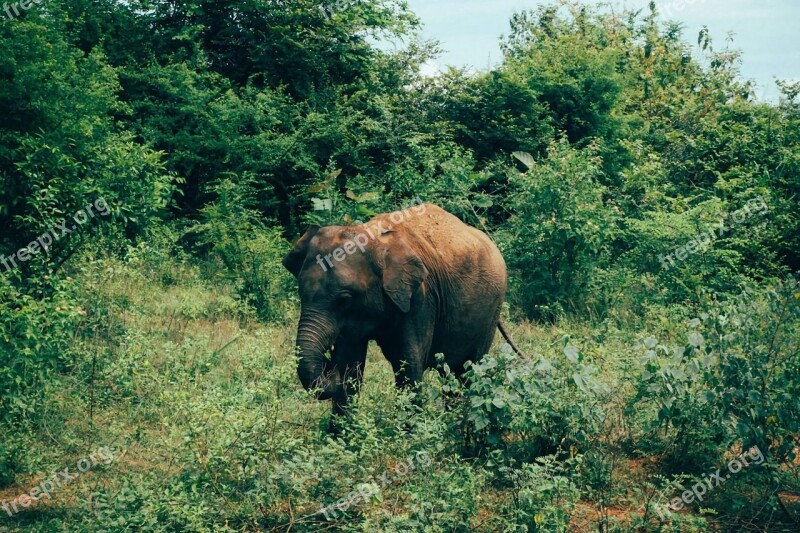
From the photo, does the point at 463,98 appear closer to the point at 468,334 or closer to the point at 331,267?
the point at 468,334

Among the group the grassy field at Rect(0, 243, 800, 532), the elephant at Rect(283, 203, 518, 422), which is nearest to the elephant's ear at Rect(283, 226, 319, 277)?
the elephant at Rect(283, 203, 518, 422)

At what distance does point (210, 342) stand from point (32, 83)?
3847mm

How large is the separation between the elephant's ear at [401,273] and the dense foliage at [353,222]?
876mm

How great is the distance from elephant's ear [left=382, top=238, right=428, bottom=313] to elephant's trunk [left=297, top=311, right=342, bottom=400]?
2.20 feet

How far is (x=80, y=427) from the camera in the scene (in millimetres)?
7938

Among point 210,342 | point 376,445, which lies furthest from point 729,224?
point 376,445

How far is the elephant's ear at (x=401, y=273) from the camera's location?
7.59 metres

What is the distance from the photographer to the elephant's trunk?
7156 mm

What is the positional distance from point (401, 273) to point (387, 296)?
25 centimetres

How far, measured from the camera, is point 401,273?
763cm

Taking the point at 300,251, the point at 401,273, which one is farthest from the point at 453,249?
the point at 300,251

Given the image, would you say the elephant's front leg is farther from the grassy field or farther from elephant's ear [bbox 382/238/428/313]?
elephant's ear [bbox 382/238/428/313]

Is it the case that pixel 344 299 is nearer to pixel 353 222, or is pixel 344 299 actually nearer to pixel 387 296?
pixel 387 296

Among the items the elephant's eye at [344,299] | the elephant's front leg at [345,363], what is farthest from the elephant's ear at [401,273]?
the elephant's front leg at [345,363]
